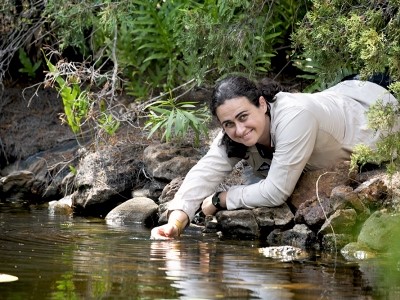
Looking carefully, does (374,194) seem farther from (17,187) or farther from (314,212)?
(17,187)

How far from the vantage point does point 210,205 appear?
7.29 m

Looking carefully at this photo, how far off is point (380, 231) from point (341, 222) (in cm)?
48

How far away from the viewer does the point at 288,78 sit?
35.2 feet

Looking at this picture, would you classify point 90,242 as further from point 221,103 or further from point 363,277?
point 363,277

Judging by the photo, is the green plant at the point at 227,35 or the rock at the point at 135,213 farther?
the green plant at the point at 227,35

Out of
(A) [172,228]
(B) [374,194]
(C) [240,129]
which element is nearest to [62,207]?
(A) [172,228]

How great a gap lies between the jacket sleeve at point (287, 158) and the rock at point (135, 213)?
1.37 metres

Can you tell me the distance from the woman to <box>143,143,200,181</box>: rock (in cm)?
130

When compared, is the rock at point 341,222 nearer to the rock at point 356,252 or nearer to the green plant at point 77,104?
the rock at point 356,252

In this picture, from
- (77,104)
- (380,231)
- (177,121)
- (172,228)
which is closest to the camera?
(380,231)

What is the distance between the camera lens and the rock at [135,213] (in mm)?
8141

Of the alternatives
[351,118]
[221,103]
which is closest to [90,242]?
[221,103]

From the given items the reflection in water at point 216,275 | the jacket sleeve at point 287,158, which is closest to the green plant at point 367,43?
the jacket sleeve at point 287,158

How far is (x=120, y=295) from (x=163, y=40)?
6203 millimetres
